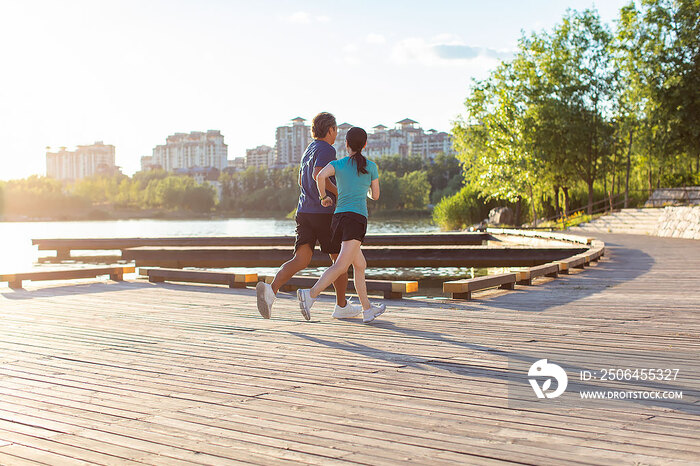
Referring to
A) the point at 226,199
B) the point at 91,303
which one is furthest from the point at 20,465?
the point at 226,199

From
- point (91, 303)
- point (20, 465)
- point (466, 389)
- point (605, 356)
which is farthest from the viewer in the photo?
point (91, 303)

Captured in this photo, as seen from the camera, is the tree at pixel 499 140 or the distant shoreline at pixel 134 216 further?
the distant shoreline at pixel 134 216

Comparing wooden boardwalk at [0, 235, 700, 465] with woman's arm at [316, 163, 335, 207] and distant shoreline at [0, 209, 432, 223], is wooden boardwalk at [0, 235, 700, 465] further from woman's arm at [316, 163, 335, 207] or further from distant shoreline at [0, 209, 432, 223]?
distant shoreline at [0, 209, 432, 223]

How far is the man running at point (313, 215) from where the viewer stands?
5621 millimetres

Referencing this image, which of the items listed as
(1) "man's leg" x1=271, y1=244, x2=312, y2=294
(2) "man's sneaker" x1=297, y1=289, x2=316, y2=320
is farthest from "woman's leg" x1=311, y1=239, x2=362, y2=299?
(1) "man's leg" x1=271, y1=244, x2=312, y2=294

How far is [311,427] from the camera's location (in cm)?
279

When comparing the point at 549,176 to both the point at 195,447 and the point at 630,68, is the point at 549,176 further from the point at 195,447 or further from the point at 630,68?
the point at 195,447

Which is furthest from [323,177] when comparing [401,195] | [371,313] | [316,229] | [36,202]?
[36,202]

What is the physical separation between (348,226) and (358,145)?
647 mm

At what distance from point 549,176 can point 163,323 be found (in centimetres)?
2937

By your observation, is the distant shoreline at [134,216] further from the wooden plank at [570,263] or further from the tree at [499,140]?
the wooden plank at [570,263]

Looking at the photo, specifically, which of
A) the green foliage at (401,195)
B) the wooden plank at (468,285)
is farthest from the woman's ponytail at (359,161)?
the green foliage at (401,195)

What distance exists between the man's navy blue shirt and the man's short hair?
2.6 inches

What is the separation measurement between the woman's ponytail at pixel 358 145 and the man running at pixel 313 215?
10.8 inches
